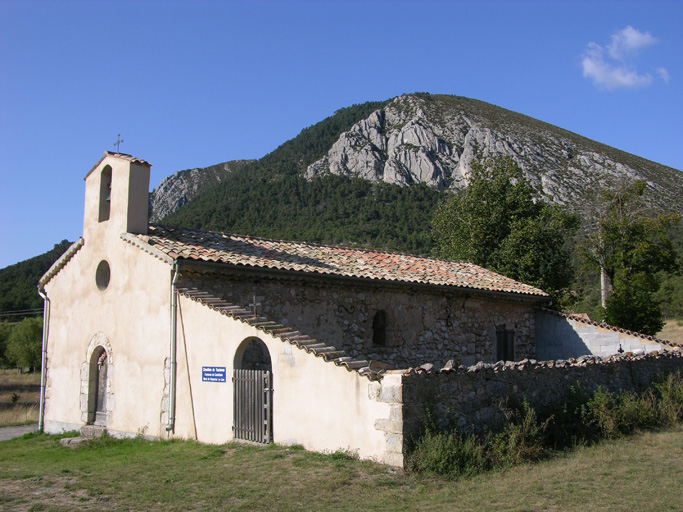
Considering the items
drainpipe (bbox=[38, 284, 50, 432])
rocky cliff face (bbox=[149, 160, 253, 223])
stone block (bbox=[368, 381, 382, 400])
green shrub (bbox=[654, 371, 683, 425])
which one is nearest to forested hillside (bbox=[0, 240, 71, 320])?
rocky cliff face (bbox=[149, 160, 253, 223])

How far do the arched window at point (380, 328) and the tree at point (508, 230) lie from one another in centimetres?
1441

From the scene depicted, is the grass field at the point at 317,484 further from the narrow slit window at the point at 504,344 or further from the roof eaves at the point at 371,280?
the narrow slit window at the point at 504,344

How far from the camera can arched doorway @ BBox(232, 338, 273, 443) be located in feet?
31.8

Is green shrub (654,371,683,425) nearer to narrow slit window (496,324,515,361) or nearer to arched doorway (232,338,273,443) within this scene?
narrow slit window (496,324,515,361)

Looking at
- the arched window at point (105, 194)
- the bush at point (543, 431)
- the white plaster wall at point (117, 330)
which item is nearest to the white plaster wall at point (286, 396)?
the bush at point (543, 431)

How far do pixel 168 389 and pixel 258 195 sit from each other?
53.2m

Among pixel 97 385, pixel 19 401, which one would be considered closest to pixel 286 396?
pixel 97 385

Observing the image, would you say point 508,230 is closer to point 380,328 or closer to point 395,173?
point 380,328

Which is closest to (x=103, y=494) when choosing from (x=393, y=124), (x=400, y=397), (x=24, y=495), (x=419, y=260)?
(x=24, y=495)

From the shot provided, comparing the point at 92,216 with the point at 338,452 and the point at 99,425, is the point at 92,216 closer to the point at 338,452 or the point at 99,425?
the point at 99,425

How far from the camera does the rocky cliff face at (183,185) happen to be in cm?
8269

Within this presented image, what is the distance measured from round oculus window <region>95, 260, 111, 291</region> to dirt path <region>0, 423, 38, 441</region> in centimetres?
503

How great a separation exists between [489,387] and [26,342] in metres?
43.0

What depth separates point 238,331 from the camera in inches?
408
